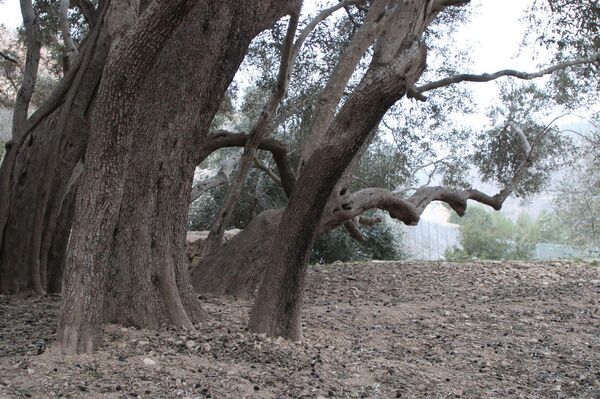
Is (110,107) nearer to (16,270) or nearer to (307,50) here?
(16,270)

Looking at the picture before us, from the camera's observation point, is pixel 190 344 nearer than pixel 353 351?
Yes

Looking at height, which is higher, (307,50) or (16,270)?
(307,50)

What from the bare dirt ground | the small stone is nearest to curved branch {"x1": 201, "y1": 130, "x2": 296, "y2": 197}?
the bare dirt ground

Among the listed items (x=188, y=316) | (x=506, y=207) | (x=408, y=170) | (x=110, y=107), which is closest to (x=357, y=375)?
(x=188, y=316)

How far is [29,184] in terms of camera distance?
7.24 meters

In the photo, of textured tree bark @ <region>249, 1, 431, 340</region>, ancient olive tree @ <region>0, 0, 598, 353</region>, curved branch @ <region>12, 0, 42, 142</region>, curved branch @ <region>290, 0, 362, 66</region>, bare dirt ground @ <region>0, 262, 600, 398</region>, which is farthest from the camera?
curved branch @ <region>290, 0, 362, 66</region>

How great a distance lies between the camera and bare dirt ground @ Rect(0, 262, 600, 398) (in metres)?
4.04

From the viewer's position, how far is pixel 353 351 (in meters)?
5.72

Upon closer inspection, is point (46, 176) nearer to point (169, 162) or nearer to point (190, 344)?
point (169, 162)

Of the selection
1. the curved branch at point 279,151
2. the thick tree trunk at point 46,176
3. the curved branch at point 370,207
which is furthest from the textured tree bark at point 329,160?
the curved branch at point 279,151

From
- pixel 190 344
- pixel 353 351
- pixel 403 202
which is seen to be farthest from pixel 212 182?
pixel 190 344

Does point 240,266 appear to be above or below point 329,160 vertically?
Answer: below

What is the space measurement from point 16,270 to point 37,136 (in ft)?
4.81

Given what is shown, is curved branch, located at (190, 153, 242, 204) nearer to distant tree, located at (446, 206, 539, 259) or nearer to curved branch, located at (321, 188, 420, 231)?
curved branch, located at (321, 188, 420, 231)
